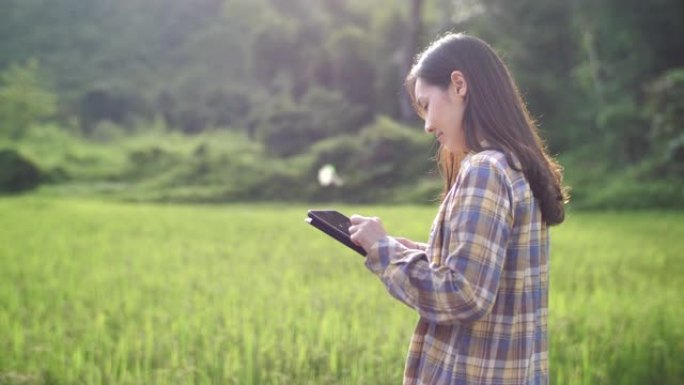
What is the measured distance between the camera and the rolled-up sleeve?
121cm

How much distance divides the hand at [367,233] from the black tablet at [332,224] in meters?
0.02

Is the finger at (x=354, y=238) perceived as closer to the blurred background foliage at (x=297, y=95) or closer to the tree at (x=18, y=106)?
the blurred background foliage at (x=297, y=95)

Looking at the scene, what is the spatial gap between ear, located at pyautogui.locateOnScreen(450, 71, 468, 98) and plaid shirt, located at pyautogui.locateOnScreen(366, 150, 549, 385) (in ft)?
0.40

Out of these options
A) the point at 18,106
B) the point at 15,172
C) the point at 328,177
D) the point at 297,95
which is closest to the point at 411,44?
the point at 328,177

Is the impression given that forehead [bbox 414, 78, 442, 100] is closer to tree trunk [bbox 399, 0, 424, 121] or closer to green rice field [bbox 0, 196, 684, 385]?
green rice field [bbox 0, 196, 684, 385]

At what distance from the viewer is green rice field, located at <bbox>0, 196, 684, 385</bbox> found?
2637 mm

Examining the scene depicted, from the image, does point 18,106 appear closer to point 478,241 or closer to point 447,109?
point 447,109

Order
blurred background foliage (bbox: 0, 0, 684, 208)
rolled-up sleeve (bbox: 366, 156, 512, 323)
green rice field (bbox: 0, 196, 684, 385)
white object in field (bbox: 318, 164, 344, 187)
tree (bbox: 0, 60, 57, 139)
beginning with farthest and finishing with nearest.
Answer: tree (bbox: 0, 60, 57, 139)
white object in field (bbox: 318, 164, 344, 187)
blurred background foliage (bbox: 0, 0, 684, 208)
green rice field (bbox: 0, 196, 684, 385)
rolled-up sleeve (bbox: 366, 156, 512, 323)


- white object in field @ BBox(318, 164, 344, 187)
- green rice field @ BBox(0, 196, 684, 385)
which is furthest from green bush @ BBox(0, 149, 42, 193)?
green rice field @ BBox(0, 196, 684, 385)

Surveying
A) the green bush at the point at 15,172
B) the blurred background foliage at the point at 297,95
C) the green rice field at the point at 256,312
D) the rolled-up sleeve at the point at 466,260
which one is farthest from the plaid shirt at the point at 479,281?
the green bush at the point at 15,172

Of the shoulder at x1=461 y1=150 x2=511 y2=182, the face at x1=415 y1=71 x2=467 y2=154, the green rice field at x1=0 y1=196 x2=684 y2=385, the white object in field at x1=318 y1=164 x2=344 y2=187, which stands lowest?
the green rice field at x1=0 y1=196 x2=684 y2=385

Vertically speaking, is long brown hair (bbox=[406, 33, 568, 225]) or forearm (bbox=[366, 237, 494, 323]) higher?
long brown hair (bbox=[406, 33, 568, 225])

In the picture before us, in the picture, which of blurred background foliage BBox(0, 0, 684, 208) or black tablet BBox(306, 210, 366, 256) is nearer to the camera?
black tablet BBox(306, 210, 366, 256)

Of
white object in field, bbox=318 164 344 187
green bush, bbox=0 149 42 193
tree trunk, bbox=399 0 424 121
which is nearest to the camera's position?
white object in field, bbox=318 164 344 187
